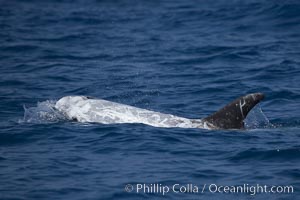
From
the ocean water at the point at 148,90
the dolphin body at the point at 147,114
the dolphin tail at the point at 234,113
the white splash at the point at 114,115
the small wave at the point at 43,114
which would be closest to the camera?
the ocean water at the point at 148,90

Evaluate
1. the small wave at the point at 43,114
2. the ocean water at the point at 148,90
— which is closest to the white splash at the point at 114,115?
the small wave at the point at 43,114

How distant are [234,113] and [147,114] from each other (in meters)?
2.28

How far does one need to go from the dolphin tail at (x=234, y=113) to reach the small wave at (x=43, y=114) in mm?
3949

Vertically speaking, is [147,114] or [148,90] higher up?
[148,90]

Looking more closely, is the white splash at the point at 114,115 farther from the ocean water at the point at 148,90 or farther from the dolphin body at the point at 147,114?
the ocean water at the point at 148,90

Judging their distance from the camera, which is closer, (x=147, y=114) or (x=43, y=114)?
(x=147, y=114)

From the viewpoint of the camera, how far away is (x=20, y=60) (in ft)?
79.7

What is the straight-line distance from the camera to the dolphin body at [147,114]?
1478 centimetres

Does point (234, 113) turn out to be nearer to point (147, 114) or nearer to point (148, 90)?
point (147, 114)

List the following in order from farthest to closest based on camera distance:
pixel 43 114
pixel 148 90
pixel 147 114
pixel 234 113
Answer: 1. pixel 148 90
2. pixel 43 114
3. pixel 147 114
4. pixel 234 113

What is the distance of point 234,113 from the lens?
14828 millimetres

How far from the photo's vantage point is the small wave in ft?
53.3

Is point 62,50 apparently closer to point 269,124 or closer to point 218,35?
point 218,35

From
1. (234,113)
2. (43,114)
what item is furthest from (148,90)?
(234,113)
